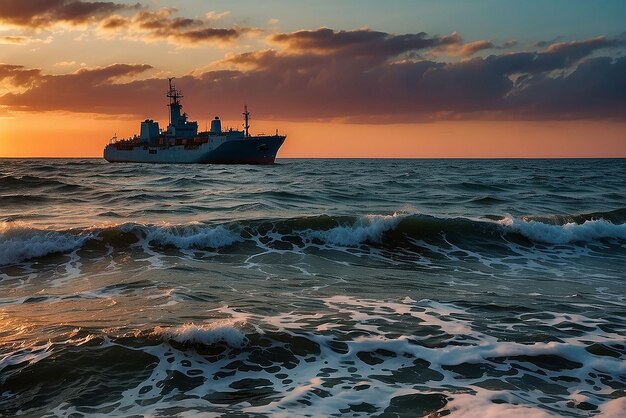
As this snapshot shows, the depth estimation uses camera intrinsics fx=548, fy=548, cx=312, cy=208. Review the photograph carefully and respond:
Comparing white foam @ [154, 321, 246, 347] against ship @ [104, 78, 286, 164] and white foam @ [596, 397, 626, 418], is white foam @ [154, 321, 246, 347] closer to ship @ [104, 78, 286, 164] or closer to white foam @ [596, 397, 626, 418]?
white foam @ [596, 397, 626, 418]

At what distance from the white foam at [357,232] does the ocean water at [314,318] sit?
2.6 inches

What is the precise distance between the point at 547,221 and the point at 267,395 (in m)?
17.7

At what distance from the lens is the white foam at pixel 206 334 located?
718cm

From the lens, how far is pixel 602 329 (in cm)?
802

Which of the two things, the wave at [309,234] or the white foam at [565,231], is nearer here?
the wave at [309,234]

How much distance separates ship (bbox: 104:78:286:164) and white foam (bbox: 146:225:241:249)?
7573 centimetres

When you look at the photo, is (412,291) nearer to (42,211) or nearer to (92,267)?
(92,267)

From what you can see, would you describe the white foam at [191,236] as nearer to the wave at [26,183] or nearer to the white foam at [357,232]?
the white foam at [357,232]

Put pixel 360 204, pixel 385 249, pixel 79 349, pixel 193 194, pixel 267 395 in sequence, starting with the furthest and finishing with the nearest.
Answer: pixel 193 194
pixel 360 204
pixel 385 249
pixel 79 349
pixel 267 395

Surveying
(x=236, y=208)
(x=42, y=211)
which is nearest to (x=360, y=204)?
(x=236, y=208)

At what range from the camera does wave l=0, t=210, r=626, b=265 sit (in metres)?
15.2

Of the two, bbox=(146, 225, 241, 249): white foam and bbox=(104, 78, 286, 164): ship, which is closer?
bbox=(146, 225, 241, 249): white foam

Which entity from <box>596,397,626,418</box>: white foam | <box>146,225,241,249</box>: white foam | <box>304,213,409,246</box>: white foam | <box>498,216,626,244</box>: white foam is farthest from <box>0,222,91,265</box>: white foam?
<box>498,216,626,244</box>: white foam

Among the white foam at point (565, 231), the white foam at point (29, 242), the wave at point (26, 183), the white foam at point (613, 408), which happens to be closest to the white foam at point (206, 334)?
the white foam at point (613, 408)
